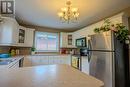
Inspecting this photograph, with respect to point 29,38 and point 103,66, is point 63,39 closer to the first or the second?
point 29,38

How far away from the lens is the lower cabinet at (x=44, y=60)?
3.98 meters

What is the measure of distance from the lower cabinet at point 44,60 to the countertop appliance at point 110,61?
7.07 ft

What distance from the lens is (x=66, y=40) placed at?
5047 millimetres

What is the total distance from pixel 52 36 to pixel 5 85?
14.7ft

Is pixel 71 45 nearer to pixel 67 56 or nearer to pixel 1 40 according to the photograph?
pixel 67 56

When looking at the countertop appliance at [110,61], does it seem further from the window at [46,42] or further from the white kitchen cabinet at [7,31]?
the window at [46,42]

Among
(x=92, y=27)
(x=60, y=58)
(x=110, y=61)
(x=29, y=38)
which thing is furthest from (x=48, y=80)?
(x=29, y=38)

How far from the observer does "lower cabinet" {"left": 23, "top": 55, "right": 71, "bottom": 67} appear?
3.98 meters

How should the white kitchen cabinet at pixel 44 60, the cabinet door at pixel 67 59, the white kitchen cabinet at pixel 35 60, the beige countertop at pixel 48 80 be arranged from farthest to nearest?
the cabinet door at pixel 67 59, the white kitchen cabinet at pixel 44 60, the white kitchen cabinet at pixel 35 60, the beige countertop at pixel 48 80

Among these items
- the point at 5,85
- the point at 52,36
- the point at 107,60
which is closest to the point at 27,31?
the point at 52,36

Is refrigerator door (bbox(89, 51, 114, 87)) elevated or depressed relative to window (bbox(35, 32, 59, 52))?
depressed

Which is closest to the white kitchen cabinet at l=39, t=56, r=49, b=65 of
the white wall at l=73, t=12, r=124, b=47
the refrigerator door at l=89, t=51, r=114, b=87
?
the white wall at l=73, t=12, r=124, b=47

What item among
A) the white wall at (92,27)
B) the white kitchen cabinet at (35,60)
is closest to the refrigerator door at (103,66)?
the white wall at (92,27)

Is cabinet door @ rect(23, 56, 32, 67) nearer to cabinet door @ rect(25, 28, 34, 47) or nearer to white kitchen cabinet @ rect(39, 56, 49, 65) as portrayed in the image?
white kitchen cabinet @ rect(39, 56, 49, 65)
